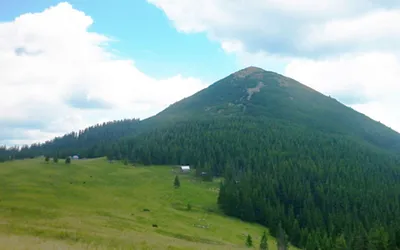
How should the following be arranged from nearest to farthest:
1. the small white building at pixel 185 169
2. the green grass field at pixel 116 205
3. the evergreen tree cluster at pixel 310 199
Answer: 1. the green grass field at pixel 116 205
2. the evergreen tree cluster at pixel 310 199
3. the small white building at pixel 185 169

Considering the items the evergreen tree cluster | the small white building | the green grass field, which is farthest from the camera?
the small white building

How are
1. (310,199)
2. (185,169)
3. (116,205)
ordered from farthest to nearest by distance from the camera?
1. (185,169)
2. (310,199)
3. (116,205)

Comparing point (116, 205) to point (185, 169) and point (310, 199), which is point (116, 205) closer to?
point (310, 199)

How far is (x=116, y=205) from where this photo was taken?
332 feet

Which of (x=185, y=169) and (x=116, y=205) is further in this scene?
(x=185, y=169)

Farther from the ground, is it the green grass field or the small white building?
the small white building

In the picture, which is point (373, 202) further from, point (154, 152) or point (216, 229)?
point (154, 152)

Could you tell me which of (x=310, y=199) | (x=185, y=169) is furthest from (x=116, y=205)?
(x=185, y=169)

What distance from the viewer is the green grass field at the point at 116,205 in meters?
54.4

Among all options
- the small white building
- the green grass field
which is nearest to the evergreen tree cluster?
the green grass field

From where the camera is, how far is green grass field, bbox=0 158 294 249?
54356 mm

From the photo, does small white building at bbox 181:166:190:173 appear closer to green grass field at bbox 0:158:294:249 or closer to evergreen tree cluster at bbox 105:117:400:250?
green grass field at bbox 0:158:294:249

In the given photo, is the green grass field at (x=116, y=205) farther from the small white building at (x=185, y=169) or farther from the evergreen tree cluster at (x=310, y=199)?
the evergreen tree cluster at (x=310, y=199)

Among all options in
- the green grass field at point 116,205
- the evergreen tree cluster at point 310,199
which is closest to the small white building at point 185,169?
the green grass field at point 116,205
